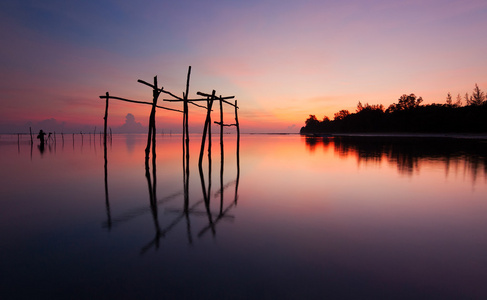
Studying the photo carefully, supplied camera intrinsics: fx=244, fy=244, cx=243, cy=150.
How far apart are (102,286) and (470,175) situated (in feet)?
49.5

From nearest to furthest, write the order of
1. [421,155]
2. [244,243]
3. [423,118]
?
[244,243] → [421,155] → [423,118]

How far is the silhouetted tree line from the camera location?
5634 centimetres

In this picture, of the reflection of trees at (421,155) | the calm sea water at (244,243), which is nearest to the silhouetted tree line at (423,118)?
the reflection of trees at (421,155)

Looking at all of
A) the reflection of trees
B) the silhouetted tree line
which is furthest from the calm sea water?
the silhouetted tree line

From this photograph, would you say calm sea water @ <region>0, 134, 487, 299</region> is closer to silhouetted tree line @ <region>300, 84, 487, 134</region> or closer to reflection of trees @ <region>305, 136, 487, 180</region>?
reflection of trees @ <region>305, 136, 487, 180</region>

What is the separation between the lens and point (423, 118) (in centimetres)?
6806

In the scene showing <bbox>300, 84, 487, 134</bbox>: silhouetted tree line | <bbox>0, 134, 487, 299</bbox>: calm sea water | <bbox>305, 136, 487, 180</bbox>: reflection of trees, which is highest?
<bbox>300, 84, 487, 134</bbox>: silhouetted tree line

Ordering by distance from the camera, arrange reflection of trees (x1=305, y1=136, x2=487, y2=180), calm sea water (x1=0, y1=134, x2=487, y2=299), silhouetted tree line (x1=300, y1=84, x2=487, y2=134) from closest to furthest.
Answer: calm sea water (x1=0, y1=134, x2=487, y2=299)
reflection of trees (x1=305, y1=136, x2=487, y2=180)
silhouetted tree line (x1=300, y1=84, x2=487, y2=134)

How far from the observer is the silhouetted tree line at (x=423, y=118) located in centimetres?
5634

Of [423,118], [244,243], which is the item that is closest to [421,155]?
[244,243]

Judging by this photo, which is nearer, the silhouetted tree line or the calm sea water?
the calm sea water

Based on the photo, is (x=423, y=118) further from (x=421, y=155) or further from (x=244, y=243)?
(x=244, y=243)

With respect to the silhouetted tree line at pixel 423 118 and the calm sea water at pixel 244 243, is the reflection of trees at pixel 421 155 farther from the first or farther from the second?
the silhouetted tree line at pixel 423 118

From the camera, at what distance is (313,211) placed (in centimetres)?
666
